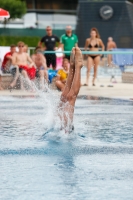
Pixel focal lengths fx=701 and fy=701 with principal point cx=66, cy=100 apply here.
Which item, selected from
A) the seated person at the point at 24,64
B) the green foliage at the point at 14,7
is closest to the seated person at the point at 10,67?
the seated person at the point at 24,64

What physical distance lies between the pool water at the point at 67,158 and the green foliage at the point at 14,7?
40.6 m

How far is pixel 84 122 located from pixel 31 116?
3.67 ft

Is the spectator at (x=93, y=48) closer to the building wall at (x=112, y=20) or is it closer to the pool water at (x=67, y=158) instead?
the pool water at (x=67, y=158)

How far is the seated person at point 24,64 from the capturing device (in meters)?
16.6

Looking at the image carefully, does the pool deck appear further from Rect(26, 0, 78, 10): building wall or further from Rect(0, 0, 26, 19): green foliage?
Rect(26, 0, 78, 10): building wall

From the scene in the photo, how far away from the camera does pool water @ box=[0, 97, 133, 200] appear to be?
5051mm

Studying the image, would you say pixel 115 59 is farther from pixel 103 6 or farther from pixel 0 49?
pixel 103 6

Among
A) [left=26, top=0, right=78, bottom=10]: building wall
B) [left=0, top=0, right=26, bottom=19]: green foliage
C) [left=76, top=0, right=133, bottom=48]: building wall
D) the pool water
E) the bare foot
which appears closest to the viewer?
the pool water

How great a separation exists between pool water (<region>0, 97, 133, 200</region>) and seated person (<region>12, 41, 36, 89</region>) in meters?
6.05

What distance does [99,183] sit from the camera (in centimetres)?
530

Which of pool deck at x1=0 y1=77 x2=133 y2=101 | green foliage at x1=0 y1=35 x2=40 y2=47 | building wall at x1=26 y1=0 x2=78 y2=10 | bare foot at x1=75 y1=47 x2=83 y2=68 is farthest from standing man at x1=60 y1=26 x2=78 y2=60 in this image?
building wall at x1=26 y1=0 x2=78 y2=10

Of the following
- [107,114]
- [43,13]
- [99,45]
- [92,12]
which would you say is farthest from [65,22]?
[107,114]

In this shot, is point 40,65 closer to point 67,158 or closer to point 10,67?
point 10,67

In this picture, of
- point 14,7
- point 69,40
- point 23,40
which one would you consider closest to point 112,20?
point 23,40
